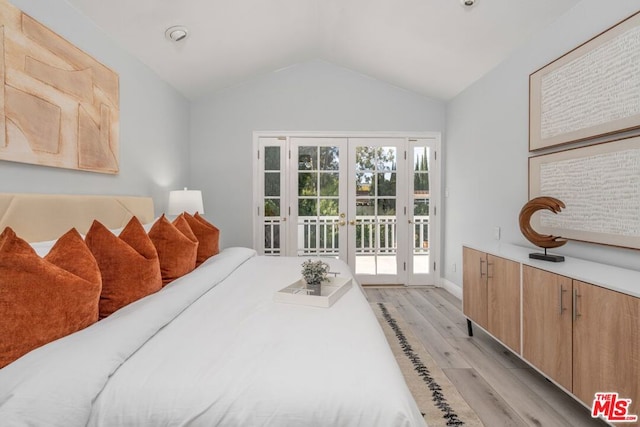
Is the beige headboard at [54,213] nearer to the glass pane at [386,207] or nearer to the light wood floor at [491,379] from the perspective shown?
the light wood floor at [491,379]

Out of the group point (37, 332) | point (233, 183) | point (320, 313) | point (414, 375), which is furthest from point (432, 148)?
point (37, 332)

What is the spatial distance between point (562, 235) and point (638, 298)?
3.28ft

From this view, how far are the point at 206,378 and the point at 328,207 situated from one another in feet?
11.4

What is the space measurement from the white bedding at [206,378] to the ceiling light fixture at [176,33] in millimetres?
2390

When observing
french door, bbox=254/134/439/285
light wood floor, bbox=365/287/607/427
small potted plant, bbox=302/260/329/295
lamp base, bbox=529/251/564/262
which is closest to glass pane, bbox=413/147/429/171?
french door, bbox=254/134/439/285

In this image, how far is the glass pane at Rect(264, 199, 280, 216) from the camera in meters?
4.30

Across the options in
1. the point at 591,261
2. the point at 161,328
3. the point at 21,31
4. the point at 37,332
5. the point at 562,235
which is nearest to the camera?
the point at 37,332

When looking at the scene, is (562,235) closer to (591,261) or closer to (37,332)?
(591,261)

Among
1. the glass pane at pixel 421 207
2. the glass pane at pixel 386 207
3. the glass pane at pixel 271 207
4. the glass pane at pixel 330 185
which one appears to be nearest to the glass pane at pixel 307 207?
the glass pane at pixel 330 185

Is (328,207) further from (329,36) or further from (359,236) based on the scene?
(329,36)

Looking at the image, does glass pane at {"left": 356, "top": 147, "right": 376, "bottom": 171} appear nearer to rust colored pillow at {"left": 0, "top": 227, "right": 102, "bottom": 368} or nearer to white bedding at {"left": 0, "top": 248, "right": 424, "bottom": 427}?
white bedding at {"left": 0, "top": 248, "right": 424, "bottom": 427}

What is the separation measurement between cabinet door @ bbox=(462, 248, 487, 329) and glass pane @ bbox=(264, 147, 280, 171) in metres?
2.50

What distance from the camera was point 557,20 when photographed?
7.73 ft

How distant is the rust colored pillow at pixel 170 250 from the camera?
1936 millimetres
